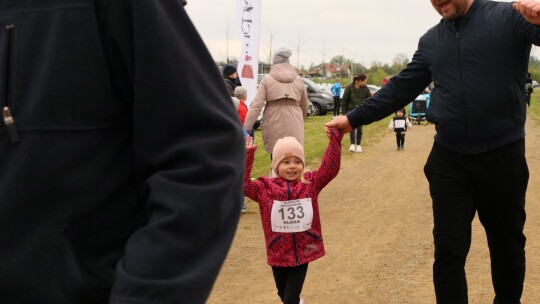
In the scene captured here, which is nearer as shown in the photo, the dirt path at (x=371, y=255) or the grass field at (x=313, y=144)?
the dirt path at (x=371, y=255)

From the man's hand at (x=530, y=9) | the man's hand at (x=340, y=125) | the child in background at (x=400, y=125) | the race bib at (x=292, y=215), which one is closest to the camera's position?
the man's hand at (x=530, y=9)

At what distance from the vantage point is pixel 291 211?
14.9 ft

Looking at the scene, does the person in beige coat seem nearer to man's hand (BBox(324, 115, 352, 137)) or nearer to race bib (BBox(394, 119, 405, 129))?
man's hand (BBox(324, 115, 352, 137))

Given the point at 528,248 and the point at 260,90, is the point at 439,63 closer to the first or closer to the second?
the point at 528,248

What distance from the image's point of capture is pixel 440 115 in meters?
3.83

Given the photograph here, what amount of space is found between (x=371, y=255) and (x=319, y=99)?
2203 centimetres

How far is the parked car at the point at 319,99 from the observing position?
92.4 feet

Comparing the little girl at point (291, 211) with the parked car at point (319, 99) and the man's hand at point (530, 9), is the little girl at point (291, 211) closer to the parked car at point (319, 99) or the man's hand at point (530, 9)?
the man's hand at point (530, 9)

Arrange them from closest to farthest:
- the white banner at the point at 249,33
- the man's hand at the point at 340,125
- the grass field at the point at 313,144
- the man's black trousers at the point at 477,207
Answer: the man's black trousers at the point at 477,207, the man's hand at the point at 340,125, the white banner at the point at 249,33, the grass field at the point at 313,144

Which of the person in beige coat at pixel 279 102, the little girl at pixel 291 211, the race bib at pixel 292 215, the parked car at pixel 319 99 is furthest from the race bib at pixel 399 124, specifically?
the parked car at pixel 319 99

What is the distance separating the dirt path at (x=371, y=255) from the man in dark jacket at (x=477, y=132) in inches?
49.2

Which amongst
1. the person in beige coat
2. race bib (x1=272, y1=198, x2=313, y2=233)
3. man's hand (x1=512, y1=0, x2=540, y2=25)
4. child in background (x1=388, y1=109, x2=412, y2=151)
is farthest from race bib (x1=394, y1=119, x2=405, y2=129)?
man's hand (x1=512, y1=0, x2=540, y2=25)

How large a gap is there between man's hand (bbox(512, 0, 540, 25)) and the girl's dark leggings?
2.13 m

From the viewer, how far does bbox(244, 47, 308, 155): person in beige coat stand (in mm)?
7910
